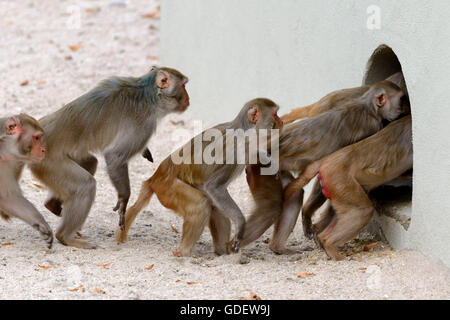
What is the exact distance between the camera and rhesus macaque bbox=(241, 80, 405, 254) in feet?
16.8

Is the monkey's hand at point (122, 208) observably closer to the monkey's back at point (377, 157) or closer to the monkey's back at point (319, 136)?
the monkey's back at point (319, 136)

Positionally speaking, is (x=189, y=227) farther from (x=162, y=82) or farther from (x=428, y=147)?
(x=428, y=147)

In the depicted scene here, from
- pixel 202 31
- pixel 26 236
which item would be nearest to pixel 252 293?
pixel 26 236

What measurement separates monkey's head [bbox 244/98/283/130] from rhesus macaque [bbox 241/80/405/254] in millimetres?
133

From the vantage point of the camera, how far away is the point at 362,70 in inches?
219

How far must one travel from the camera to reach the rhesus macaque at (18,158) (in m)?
5.00

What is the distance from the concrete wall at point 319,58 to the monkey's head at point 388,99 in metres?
0.32

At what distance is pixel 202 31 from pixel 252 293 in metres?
4.91

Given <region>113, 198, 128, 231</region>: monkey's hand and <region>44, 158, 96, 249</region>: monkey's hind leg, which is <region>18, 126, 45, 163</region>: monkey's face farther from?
<region>113, 198, 128, 231</region>: monkey's hand

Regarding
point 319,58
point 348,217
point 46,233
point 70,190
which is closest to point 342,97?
point 319,58

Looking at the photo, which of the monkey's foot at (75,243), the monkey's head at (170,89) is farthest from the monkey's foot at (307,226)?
the monkey's foot at (75,243)

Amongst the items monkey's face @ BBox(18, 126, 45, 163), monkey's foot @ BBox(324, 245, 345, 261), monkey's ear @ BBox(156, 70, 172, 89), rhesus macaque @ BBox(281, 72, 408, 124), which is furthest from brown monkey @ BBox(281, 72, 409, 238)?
monkey's face @ BBox(18, 126, 45, 163)

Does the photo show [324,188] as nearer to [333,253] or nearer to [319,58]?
[333,253]

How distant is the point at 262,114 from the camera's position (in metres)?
5.23
